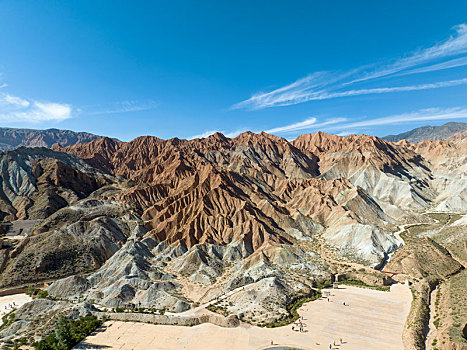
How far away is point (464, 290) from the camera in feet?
157

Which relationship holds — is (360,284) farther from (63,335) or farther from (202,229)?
(63,335)

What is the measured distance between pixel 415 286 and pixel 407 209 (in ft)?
245

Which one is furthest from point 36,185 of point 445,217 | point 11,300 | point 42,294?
point 445,217

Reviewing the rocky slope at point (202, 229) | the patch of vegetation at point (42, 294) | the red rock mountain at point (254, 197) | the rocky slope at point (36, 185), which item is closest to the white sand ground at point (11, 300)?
the patch of vegetation at point (42, 294)

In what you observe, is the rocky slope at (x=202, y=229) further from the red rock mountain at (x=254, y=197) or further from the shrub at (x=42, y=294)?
the shrub at (x=42, y=294)

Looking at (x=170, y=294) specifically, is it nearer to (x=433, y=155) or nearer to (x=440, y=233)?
(x=440, y=233)

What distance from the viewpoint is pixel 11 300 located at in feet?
183

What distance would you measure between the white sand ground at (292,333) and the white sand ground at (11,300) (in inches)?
942

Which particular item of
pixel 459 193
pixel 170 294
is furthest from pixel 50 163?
pixel 459 193

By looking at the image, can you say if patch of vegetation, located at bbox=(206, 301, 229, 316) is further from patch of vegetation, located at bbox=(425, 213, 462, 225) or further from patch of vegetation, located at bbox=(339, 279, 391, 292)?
patch of vegetation, located at bbox=(425, 213, 462, 225)

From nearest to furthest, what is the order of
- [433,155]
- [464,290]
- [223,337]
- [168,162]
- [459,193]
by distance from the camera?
[223,337] < [464,290] < [459,193] < [168,162] < [433,155]

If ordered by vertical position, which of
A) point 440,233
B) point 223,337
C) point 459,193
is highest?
→ point 459,193

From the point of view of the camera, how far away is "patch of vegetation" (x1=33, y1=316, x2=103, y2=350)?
35584 mm

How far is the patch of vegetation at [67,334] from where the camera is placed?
35584mm
